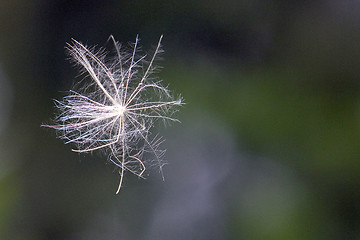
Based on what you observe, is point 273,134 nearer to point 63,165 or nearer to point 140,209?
point 140,209

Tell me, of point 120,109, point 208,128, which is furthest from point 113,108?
point 208,128

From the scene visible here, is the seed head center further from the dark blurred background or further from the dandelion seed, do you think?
the dark blurred background

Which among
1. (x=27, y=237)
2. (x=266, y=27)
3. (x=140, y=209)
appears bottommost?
(x=27, y=237)

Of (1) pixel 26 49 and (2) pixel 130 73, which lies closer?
(2) pixel 130 73

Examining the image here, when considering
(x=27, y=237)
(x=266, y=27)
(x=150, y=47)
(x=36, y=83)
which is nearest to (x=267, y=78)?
(x=266, y=27)

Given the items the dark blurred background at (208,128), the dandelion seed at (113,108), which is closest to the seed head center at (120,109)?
the dandelion seed at (113,108)

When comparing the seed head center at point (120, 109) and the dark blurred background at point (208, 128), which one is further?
the dark blurred background at point (208, 128)

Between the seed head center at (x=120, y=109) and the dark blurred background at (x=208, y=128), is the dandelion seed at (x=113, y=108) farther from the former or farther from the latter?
the dark blurred background at (x=208, y=128)
